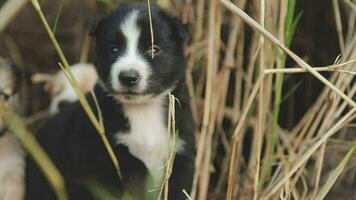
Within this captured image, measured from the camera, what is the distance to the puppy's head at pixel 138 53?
244 centimetres

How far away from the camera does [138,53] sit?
247cm

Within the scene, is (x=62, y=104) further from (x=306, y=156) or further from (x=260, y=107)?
(x=306, y=156)

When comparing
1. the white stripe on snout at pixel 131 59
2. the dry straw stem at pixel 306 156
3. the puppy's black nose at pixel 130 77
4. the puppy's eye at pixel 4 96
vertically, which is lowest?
the dry straw stem at pixel 306 156

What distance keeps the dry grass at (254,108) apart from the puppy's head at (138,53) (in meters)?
0.21

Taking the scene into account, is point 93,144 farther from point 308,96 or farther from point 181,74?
point 308,96

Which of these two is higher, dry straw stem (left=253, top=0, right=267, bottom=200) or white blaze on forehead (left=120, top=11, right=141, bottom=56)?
white blaze on forehead (left=120, top=11, right=141, bottom=56)

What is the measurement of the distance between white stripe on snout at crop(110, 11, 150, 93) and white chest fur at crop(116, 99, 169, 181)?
173 mm

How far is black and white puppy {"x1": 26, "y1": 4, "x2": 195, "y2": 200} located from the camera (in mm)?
2477

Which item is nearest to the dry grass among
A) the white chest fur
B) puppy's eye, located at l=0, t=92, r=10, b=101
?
the white chest fur

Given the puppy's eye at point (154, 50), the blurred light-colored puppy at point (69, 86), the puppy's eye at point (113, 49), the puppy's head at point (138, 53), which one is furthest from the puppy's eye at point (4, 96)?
the puppy's eye at point (154, 50)

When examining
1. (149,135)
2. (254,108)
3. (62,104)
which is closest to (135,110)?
(149,135)

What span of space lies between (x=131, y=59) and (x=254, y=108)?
937 mm

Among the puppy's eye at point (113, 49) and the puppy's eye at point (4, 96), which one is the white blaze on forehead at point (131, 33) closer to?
the puppy's eye at point (113, 49)

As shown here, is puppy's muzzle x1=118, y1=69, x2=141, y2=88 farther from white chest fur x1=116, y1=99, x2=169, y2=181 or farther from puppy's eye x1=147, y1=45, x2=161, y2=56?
white chest fur x1=116, y1=99, x2=169, y2=181
